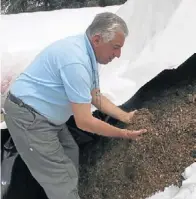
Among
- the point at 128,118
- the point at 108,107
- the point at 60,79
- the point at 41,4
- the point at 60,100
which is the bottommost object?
the point at 41,4

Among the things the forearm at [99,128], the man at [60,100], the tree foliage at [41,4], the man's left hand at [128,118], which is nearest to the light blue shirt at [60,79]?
the man at [60,100]

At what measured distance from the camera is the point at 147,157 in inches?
96.9

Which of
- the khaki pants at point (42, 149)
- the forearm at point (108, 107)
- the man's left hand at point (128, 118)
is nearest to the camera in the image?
the khaki pants at point (42, 149)

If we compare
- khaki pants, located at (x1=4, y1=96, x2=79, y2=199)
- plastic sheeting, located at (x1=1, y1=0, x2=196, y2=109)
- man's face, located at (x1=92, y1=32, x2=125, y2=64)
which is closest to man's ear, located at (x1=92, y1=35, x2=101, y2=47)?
man's face, located at (x1=92, y1=32, x2=125, y2=64)

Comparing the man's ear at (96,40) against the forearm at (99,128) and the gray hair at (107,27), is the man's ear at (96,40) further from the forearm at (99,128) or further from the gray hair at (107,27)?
the forearm at (99,128)

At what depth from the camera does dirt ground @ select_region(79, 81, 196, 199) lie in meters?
2.41

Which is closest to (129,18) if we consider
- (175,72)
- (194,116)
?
(175,72)

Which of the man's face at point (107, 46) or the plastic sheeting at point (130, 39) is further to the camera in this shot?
the plastic sheeting at point (130, 39)

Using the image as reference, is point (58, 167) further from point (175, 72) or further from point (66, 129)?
point (175, 72)

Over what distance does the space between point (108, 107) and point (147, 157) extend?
0.32 m

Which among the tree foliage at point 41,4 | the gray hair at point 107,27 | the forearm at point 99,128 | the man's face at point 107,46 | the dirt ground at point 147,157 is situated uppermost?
the gray hair at point 107,27

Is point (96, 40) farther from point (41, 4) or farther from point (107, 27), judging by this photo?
point (41, 4)

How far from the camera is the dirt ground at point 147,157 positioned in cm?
241

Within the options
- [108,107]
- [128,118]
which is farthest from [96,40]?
[128,118]
